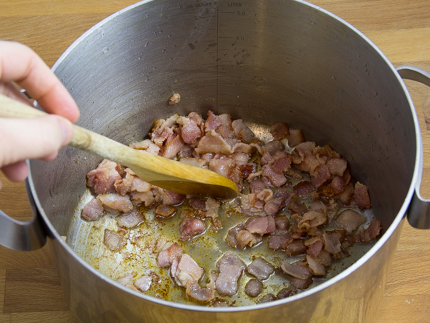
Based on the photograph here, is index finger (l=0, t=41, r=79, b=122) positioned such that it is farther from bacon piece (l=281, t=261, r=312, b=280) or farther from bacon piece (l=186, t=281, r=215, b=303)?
bacon piece (l=281, t=261, r=312, b=280)

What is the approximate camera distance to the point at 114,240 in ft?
5.12

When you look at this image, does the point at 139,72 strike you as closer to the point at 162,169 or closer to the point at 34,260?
the point at 162,169

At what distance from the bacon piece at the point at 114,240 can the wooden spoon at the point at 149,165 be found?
8.7 inches

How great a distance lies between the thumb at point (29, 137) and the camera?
2.66ft

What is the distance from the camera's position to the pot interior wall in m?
1.42

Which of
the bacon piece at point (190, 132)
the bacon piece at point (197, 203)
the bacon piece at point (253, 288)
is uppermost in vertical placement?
the bacon piece at point (190, 132)

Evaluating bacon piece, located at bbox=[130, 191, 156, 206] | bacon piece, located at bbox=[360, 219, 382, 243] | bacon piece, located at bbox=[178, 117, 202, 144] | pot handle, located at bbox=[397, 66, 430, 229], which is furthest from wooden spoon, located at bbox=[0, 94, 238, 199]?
pot handle, located at bbox=[397, 66, 430, 229]

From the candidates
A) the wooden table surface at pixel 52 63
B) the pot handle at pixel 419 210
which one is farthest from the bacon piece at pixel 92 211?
the pot handle at pixel 419 210

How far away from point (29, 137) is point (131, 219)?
0.81 m

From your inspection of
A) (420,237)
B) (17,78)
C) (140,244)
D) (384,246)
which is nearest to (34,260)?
(140,244)

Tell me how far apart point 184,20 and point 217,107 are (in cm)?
38

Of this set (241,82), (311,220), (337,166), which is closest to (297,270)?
(311,220)

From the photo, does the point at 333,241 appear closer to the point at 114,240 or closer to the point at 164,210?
the point at 164,210

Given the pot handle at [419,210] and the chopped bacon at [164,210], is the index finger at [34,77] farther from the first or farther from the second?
the pot handle at [419,210]
